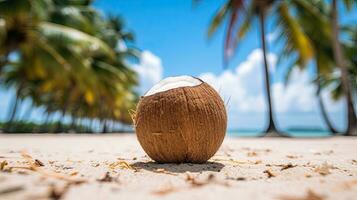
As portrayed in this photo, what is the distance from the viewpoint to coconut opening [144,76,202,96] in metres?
4.56

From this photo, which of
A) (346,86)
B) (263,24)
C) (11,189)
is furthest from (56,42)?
(11,189)

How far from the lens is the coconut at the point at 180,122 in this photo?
4328 mm

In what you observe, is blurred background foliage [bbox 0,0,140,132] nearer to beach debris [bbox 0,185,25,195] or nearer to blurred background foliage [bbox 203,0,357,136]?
blurred background foliage [bbox 203,0,357,136]

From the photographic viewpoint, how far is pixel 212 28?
60.6 feet

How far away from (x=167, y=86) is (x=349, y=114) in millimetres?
13917

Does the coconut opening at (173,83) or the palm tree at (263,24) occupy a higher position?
the palm tree at (263,24)

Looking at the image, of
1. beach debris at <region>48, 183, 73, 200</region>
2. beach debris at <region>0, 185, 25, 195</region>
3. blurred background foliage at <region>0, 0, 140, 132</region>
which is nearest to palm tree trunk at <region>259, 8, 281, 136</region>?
blurred background foliage at <region>0, 0, 140, 132</region>

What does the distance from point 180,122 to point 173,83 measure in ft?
1.98

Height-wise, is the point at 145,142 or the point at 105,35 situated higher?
the point at 105,35

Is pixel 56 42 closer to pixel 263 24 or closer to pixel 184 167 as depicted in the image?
pixel 263 24

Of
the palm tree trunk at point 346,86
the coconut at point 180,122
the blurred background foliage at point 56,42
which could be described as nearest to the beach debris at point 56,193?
the coconut at point 180,122

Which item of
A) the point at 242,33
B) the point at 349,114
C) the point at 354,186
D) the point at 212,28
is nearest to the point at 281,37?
the point at 242,33

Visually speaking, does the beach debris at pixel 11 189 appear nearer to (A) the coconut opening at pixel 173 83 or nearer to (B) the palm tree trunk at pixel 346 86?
(A) the coconut opening at pixel 173 83

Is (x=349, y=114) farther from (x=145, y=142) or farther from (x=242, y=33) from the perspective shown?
(x=145, y=142)
